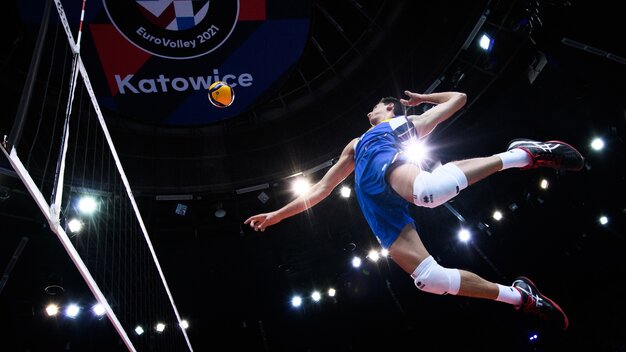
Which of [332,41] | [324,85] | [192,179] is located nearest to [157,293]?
Result: [192,179]

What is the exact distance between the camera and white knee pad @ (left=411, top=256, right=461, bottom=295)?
3145 mm

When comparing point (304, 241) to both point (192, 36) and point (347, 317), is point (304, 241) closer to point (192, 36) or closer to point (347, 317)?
point (347, 317)

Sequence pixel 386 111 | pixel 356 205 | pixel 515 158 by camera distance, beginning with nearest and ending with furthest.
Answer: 1. pixel 515 158
2. pixel 386 111
3. pixel 356 205

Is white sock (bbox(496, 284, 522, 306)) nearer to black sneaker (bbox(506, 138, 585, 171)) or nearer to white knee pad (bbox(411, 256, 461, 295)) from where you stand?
white knee pad (bbox(411, 256, 461, 295))

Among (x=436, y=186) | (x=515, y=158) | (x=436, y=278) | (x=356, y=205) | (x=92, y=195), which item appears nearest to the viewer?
(x=436, y=186)

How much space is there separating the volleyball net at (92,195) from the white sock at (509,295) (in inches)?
161

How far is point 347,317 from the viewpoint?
13.4 m

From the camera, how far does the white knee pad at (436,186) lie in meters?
2.88

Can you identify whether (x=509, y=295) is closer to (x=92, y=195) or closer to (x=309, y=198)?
(x=309, y=198)

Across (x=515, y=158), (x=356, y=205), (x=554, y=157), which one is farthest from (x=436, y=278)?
(x=356, y=205)

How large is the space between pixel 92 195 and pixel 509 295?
890cm

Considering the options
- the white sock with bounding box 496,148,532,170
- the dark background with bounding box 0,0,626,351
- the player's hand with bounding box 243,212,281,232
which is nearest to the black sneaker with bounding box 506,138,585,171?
the white sock with bounding box 496,148,532,170

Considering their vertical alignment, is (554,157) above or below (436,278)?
above

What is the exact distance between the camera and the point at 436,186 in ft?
9.48
